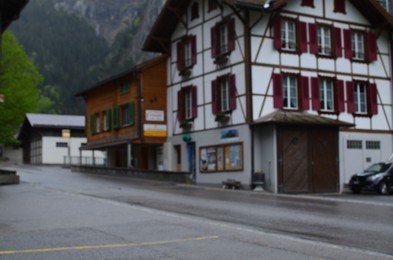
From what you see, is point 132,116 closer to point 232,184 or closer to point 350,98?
point 232,184

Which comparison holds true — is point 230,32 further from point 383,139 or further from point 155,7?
point 155,7

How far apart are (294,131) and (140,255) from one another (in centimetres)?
1987

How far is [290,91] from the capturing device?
99.2 feet

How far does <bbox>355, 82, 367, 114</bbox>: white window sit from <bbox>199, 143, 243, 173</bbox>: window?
7.59m

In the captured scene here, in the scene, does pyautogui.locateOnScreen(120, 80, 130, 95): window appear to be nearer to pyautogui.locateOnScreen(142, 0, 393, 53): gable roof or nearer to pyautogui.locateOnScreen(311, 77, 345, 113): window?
pyautogui.locateOnScreen(142, 0, 393, 53): gable roof

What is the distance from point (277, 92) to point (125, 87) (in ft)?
41.3

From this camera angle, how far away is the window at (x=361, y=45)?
32438 mm

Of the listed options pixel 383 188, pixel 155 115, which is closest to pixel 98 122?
pixel 155 115

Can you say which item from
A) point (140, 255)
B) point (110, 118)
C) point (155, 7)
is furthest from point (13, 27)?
point (140, 255)

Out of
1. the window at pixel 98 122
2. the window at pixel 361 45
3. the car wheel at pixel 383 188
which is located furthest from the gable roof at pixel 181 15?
the car wheel at pixel 383 188

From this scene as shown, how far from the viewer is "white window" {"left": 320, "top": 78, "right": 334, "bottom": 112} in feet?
103

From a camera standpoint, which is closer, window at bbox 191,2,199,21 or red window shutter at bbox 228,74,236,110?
red window shutter at bbox 228,74,236,110

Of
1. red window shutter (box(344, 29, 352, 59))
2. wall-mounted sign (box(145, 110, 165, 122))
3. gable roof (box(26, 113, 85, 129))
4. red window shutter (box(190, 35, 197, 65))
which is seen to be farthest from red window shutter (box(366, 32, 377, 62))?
gable roof (box(26, 113, 85, 129))

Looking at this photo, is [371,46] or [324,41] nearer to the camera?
[324,41]
